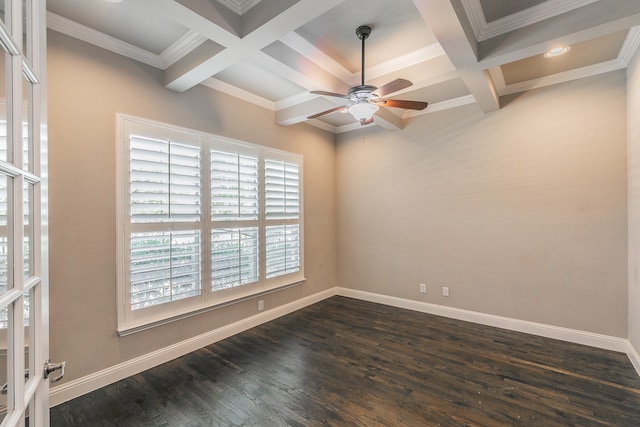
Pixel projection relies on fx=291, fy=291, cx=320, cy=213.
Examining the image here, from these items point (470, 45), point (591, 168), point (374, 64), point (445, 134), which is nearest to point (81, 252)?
point (374, 64)

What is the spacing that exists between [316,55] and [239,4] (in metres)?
0.88

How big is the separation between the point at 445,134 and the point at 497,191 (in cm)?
100

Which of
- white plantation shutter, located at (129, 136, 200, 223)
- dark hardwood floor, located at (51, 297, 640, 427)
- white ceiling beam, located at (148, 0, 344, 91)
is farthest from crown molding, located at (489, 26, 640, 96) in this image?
white plantation shutter, located at (129, 136, 200, 223)

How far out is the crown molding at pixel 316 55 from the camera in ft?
8.08

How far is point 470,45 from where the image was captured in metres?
2.18

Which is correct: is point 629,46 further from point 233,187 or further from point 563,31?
point 233,187

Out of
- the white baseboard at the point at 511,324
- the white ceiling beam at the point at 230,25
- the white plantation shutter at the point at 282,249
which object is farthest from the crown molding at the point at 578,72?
the white plantation shutter at the point at 282,249

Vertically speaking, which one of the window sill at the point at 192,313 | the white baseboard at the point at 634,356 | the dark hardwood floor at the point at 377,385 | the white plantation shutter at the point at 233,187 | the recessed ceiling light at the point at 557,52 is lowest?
the dark hardwood floor at the point at 377,385

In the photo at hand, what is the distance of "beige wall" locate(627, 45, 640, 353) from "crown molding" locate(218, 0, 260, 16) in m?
3.26

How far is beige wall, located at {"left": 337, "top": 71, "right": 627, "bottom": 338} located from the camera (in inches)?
117

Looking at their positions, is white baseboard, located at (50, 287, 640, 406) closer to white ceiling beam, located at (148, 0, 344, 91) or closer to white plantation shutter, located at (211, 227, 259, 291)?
white plantation shutter, located at (211, 227, 259, 291)

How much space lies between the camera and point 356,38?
2537mm

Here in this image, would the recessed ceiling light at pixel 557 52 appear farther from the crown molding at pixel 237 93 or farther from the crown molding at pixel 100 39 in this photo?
the crown molding at pixel 100 39

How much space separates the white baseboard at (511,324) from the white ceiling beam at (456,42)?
2.63m
